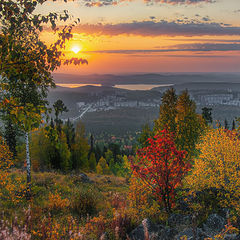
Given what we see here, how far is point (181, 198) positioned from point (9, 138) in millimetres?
36499

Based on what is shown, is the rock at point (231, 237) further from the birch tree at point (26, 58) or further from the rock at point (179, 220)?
the birch tree at point (26, 58)

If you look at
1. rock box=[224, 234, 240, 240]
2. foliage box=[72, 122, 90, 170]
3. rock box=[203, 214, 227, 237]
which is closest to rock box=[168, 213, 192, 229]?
rock box=[203, 214, 227, 237]

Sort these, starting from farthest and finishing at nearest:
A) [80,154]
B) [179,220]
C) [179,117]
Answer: [80,154] → [179,117] → [179,220]

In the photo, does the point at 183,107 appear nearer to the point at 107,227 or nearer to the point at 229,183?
the point at 229,183

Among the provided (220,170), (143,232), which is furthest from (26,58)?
(220,170)

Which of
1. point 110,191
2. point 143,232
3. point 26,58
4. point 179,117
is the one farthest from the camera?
point 179,117

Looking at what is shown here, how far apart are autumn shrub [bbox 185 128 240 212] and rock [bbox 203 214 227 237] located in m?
2.21

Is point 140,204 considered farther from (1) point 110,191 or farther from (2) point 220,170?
(2) point 220,170

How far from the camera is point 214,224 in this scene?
890 cm

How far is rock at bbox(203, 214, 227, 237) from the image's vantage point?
28.3 ft

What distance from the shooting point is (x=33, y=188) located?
45.3ft

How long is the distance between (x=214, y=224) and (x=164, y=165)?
121 inches

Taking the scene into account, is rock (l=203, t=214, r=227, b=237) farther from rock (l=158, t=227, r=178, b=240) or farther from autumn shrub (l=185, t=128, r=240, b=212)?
autumn shrub (l=185, t=128, r=240, b=212)

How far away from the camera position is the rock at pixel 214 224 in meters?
8.63
